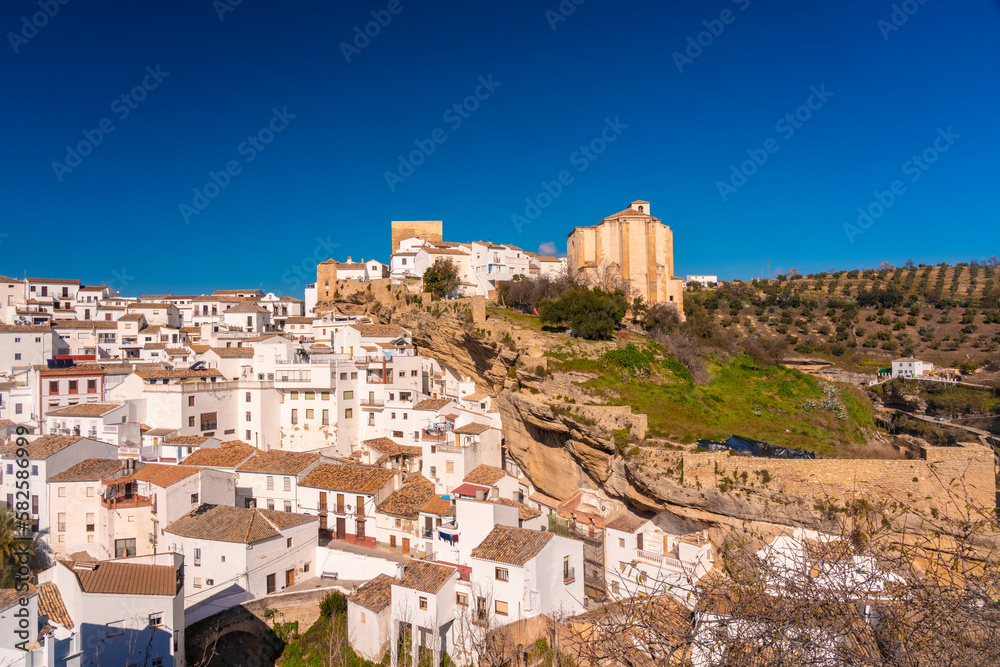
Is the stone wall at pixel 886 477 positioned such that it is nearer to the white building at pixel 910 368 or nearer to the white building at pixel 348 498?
the white building at pixel 348 498

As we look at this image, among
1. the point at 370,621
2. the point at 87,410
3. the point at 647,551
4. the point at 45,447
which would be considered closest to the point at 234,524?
the point at 370,621

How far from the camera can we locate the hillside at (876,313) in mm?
40562

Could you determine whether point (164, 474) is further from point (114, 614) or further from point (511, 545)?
point (511, 545)

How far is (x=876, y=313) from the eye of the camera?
49.9 meters

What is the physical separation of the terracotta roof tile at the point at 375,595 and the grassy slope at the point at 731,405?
9188 millimetres

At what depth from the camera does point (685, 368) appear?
26.8m

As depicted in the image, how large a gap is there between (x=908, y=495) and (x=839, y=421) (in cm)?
921

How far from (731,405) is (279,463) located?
59.3 ft

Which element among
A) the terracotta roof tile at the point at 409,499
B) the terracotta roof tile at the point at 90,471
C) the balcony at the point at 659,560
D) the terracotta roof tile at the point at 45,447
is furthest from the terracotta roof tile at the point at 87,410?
the balcony at the point at 659,560

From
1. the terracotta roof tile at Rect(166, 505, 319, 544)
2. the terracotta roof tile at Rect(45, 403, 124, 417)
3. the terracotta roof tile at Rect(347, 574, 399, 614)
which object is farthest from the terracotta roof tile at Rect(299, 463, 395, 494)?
the terracotta roof tile at Rect(45, 403, 124, 417)

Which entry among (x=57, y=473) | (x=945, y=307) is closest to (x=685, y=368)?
(x=57, y=473)

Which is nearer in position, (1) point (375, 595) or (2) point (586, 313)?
(1) point (375, 595)

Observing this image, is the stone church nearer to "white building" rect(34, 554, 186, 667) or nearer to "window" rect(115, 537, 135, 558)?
"window" rect(115, 537, 135, 558)

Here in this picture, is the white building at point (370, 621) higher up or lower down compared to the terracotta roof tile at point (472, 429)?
lower down
